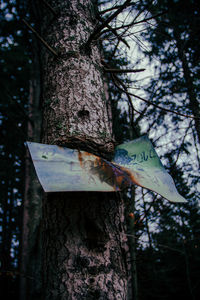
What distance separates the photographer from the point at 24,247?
3840mm

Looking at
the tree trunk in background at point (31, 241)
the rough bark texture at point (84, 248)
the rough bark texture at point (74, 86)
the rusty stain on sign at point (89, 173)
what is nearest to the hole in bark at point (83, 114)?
the rough bark texture at point (74, 86)

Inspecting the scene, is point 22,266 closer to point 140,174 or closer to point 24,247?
point 24,247

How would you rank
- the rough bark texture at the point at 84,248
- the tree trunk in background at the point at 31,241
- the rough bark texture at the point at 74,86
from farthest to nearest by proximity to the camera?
the tree trunk in background at the point at 31,241, the rough bark texture at the point at 74,86, the rough bark texture at the point at 84,248

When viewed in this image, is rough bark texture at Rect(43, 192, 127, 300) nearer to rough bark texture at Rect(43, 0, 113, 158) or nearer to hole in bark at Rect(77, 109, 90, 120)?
rough bark texture at Rect(43, 0, 113, 158)

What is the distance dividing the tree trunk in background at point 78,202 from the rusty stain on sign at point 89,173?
0.29 ft

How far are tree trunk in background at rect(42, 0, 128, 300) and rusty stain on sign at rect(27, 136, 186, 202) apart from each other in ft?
0.29

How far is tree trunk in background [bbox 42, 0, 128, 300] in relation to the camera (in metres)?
0.77

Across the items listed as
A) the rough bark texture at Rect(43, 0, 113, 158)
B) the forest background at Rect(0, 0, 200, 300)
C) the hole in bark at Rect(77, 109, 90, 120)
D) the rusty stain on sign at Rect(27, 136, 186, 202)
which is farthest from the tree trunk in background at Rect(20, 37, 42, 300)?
the rusty stain on sign at Rect(27, 136, 186, 202)

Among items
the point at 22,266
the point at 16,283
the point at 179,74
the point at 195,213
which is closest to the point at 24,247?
the point at 22,266

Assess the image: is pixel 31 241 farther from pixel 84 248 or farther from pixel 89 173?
pixel 89 173

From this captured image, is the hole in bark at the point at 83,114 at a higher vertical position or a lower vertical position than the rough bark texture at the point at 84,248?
higher

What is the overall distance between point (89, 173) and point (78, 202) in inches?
5.4

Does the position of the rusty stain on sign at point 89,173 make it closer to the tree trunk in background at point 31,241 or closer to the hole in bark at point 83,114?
the hole in bark at point 83,114

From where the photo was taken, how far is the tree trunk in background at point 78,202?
0.77 metres
